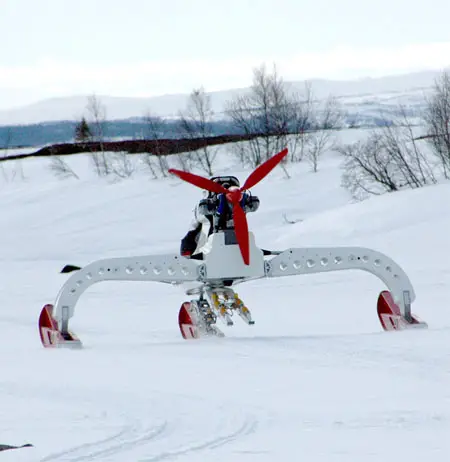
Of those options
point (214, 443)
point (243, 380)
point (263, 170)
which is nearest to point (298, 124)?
point (263, 170)

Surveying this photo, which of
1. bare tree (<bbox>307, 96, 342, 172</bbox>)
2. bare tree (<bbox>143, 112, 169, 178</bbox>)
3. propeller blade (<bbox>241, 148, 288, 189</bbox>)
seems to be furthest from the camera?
bare tree (<bbox>143, 112, 169, 178</bbox>)

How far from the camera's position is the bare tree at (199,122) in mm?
53062

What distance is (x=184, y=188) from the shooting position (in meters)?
46.5

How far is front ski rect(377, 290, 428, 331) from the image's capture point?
31.3ft

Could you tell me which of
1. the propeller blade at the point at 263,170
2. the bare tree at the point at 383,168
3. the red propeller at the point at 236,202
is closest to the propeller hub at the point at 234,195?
the red propeller at the point at 236,202

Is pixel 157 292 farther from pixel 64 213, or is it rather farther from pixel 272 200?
pixel 64 213

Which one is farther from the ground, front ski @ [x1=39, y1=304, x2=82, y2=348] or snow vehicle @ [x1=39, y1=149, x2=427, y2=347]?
snow vehicle @ [x1=39, y1=149, x2=427, y2=347]

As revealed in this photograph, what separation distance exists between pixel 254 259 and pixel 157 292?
8.72m

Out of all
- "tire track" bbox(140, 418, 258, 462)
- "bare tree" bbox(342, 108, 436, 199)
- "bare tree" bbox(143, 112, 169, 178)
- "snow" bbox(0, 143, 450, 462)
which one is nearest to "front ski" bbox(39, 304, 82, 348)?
"snow" bbox(0, 143, 450, 462)

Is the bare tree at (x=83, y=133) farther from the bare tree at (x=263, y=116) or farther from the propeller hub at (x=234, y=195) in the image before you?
the propeller hub at (x=234, y=195)

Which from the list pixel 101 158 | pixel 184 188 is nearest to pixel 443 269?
pixel 184 188

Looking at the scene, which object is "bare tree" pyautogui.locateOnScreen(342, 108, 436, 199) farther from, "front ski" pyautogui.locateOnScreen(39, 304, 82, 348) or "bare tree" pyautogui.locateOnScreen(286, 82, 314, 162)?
"front ski" pyautogui.locateOnScreen(39, 304, 82, 348)

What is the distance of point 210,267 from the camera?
948cm

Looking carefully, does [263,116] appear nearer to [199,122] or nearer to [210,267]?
[199,122]
